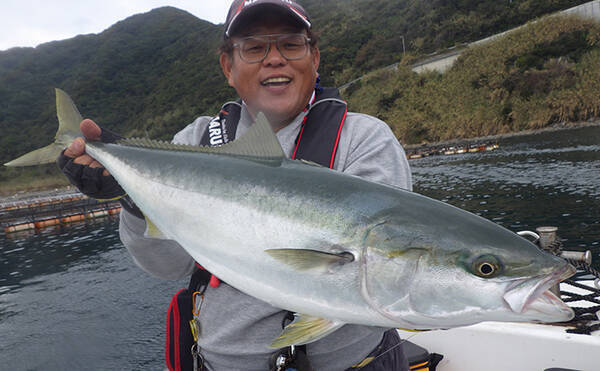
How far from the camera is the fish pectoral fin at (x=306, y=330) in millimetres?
1615

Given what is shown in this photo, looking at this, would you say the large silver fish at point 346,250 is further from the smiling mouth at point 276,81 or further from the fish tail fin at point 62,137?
the fish tail fin at point 62,137

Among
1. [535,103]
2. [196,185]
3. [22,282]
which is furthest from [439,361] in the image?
[535,103]

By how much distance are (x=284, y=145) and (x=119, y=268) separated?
20.0m

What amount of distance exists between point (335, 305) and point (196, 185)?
1.04m

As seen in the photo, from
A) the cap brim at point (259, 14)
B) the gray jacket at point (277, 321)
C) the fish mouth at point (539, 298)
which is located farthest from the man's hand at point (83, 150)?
the fish mouth at point (539, 298)

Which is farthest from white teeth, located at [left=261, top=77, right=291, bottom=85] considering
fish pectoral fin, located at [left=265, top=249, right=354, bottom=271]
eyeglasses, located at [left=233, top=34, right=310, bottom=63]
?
fish pectoral fin, located at [left=265, top=249, right=354, bottom=271]

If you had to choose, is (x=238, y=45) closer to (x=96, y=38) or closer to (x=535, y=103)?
(x=535, y=103)

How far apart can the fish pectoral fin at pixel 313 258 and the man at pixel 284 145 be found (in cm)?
73

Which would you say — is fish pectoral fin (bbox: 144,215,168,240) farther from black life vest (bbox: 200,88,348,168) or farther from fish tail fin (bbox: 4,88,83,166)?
fish tail fin (bbox: 4,88,83,166)

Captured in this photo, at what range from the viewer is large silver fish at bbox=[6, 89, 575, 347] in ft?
4.84

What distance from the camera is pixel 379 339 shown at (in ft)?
7.90

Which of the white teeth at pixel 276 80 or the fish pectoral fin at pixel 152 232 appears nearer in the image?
the fish pectoral fin at pixel 152 232

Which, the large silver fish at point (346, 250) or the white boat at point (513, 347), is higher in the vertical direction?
the large silver fish at point (346, 250)

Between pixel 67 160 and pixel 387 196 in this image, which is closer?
pixel 387 196
